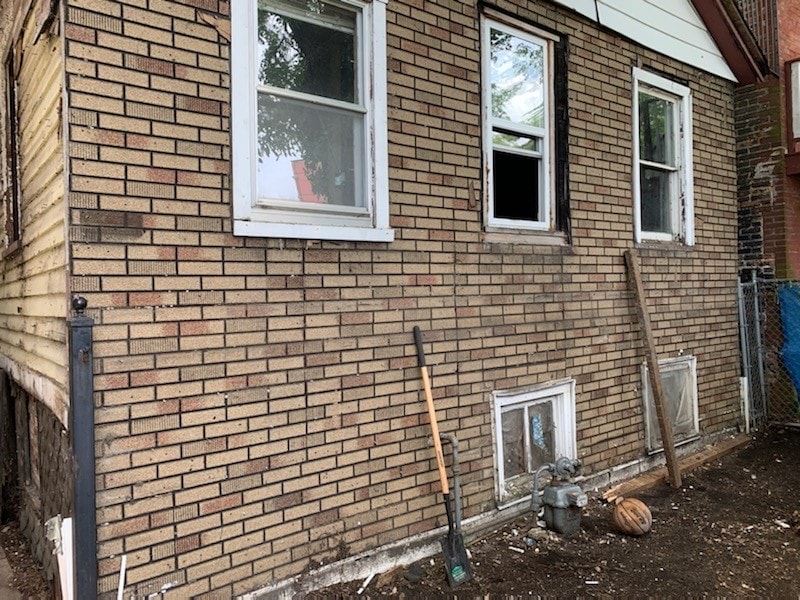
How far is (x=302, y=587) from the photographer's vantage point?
317cm

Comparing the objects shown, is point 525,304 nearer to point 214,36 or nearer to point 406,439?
point 406,439

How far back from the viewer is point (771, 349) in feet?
22.5

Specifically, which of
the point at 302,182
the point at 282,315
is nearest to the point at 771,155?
the point at 302,182

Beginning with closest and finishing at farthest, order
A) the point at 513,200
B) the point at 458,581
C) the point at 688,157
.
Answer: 1. the point at 458,581
2. the point at 513,200
3. the point at 688,157

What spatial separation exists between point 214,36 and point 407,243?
5.25 feet

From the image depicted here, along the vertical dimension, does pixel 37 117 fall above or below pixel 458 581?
above

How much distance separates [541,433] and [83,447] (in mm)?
3321

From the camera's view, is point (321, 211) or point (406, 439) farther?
point (406, 439)

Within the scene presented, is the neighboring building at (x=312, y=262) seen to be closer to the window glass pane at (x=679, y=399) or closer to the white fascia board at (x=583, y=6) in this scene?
the white fascia board at (x=583, y=6)

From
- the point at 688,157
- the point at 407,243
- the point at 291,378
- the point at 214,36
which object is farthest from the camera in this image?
the point at 688,157

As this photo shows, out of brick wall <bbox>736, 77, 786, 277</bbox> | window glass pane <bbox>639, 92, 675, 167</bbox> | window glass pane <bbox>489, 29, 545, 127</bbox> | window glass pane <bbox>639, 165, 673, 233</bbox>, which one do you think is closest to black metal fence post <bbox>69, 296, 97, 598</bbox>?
window glass pane <bbox>489, 29, 545, 127</bbox>

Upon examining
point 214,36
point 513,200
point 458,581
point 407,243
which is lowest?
point 458,581

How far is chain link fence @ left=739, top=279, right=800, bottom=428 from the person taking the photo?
6672 mm

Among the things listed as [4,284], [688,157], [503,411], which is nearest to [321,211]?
[503,411]
